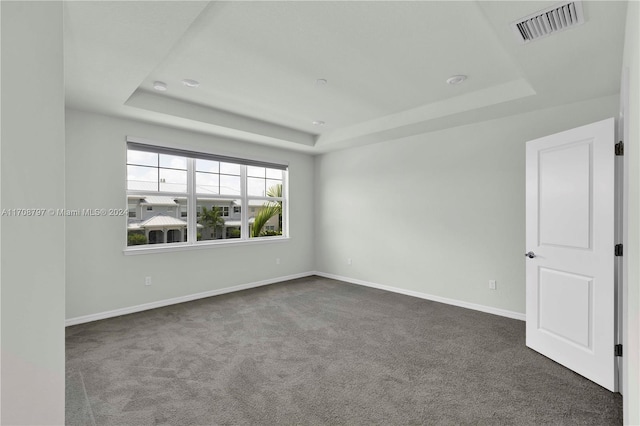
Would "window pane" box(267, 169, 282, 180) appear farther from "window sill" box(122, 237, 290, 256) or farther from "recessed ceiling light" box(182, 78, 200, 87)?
"recessed ceiling light" box(182, 78, 200, 87)

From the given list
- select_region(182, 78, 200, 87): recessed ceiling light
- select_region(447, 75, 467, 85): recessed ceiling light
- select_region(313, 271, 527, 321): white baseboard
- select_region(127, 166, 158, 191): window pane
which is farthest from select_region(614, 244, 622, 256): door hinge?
select_region(127, 166, 158, 191): window pane

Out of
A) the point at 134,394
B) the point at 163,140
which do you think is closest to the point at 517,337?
the point at 134,394

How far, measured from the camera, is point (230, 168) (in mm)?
5016

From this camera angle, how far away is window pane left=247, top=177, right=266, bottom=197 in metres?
5.27

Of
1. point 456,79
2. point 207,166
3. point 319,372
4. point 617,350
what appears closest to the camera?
point 617,350

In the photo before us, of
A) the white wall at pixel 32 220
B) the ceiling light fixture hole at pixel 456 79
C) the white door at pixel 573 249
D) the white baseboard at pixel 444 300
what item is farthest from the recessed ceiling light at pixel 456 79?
the white wall at pixel 32 220

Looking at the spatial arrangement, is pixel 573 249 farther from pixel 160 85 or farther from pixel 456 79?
pixel 160 85

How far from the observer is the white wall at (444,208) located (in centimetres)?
368

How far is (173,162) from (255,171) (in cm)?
137

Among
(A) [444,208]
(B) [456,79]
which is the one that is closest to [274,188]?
(A) [444,208]

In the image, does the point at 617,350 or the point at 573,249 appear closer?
the point at 617,350

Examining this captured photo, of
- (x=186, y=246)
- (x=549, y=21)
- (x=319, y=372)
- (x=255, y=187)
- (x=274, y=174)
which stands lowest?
(x=319, y=372)

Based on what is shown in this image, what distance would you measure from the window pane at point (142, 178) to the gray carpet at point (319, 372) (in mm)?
1616

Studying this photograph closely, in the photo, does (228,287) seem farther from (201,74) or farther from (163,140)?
(201,74)
